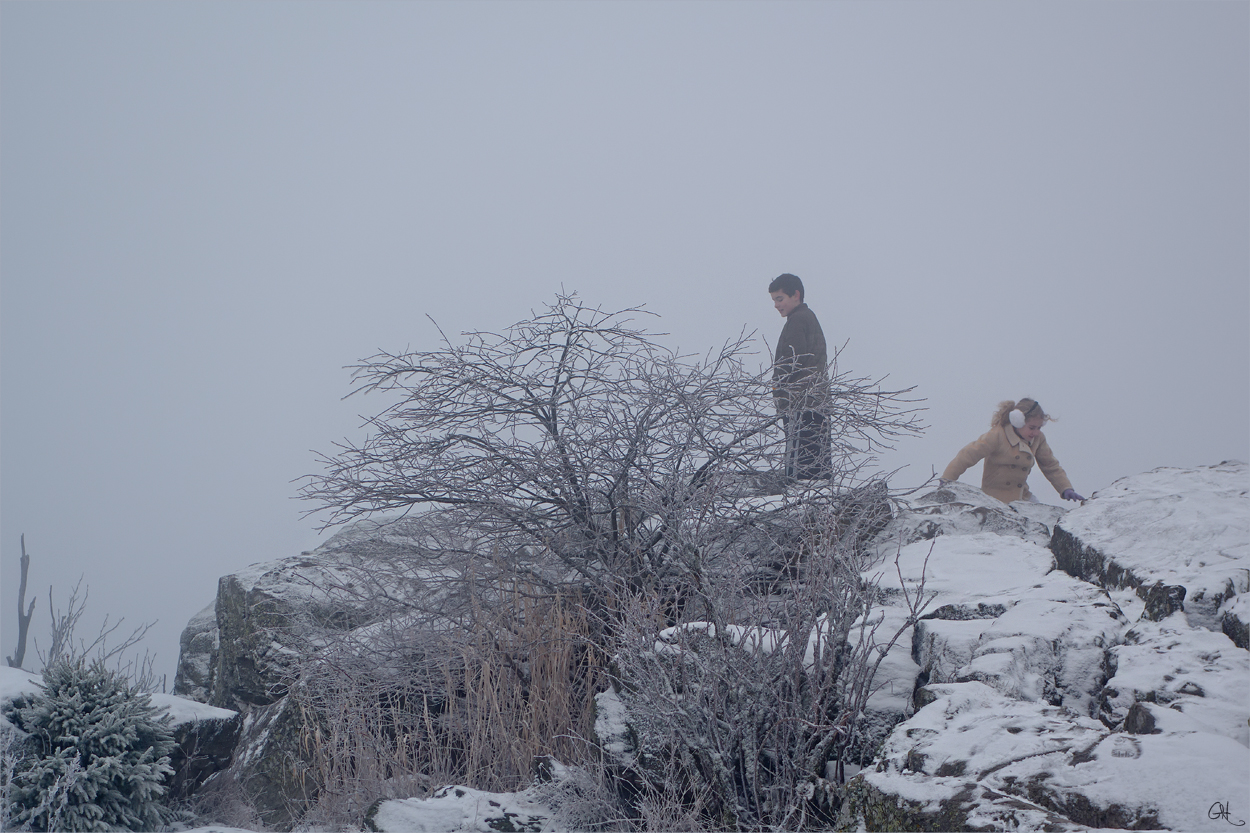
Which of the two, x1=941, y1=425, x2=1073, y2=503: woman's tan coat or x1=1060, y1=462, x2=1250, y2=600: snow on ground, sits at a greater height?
x1=941, y1=425, x2=1073, y2=503: woman's tan coat

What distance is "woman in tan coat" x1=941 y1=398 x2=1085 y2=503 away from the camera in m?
7.76

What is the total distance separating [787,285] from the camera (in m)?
7.41

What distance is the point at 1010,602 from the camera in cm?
399

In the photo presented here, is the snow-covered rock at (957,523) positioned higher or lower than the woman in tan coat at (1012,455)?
lower

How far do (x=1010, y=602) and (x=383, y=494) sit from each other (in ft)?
12.3

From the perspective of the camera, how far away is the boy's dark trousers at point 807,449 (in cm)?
563

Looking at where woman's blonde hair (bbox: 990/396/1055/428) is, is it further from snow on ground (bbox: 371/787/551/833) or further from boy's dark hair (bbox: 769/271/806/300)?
snow on ground (bbox: 371/787/551/833)

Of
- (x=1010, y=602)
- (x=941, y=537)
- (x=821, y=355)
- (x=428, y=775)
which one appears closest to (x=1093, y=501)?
(x=941, y=537)

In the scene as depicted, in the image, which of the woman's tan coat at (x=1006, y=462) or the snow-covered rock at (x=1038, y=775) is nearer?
the snow-covered rock at (x=1038, y=775)

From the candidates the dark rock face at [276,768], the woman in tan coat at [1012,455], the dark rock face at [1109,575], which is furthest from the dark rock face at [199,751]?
the woman in tan coat at [1012,455]

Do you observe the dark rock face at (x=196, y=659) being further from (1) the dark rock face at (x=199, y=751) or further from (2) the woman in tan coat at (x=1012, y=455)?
(2) the woman in tan coat at (x=1012, y=455)

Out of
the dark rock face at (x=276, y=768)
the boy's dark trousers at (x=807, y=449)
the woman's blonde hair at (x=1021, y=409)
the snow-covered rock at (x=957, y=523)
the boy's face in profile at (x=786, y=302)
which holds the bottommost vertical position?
the dark rock face at (x=276, y=768)

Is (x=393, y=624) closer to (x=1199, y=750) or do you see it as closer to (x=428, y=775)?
(x=428, y=775)
